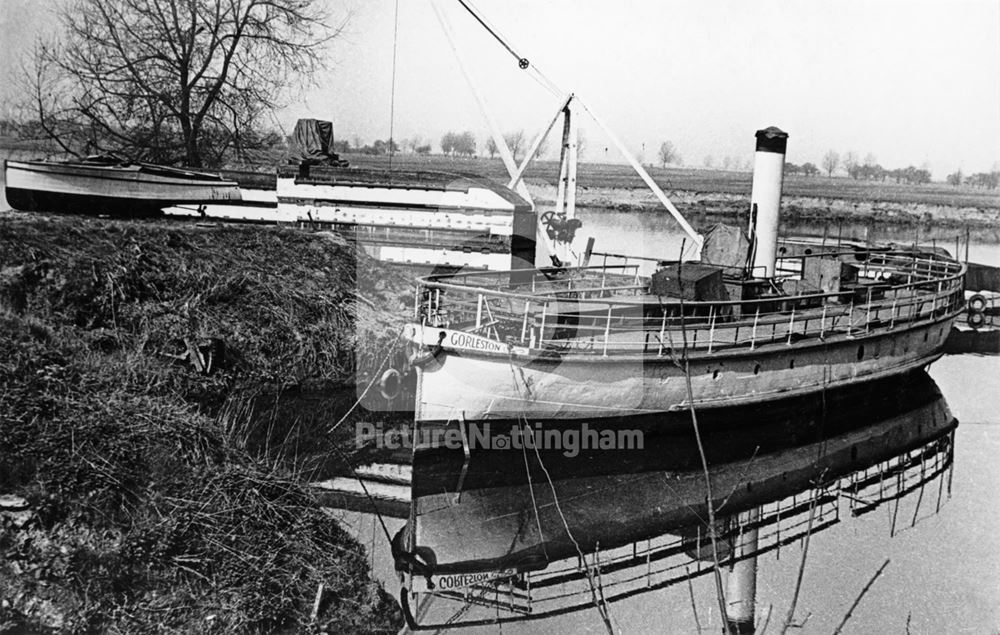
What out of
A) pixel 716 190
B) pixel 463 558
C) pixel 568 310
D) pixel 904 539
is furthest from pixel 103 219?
pixel 716 190

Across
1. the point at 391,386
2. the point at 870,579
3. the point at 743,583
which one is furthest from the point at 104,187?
the point at 870,579

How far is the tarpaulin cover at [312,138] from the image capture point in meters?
20.9

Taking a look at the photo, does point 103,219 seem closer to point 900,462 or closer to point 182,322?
point 182,322

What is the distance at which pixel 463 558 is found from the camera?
1036cm

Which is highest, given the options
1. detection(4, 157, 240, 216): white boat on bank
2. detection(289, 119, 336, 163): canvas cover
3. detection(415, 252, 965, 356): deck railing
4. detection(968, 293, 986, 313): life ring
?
detection(289, 119, 336, 163): canvas cover

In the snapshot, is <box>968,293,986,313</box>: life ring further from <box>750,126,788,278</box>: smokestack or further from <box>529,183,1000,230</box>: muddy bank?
<box>529,183,1000,230</box>: muddy bank

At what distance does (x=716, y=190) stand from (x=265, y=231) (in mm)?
51162

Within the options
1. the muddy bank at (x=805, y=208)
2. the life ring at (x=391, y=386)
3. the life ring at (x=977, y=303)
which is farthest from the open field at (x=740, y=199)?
the life ring at (x=391, y=386)

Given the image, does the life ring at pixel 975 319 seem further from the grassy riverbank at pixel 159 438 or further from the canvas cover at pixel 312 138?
the canvas cover at pixel 312 138

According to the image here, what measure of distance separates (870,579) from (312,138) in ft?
51.8

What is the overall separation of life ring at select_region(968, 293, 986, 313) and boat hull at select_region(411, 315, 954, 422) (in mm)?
13771

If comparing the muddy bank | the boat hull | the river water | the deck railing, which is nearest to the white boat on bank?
the deck railing

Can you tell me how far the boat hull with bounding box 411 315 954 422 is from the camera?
1280cm

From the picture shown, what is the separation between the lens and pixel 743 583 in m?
9.87
